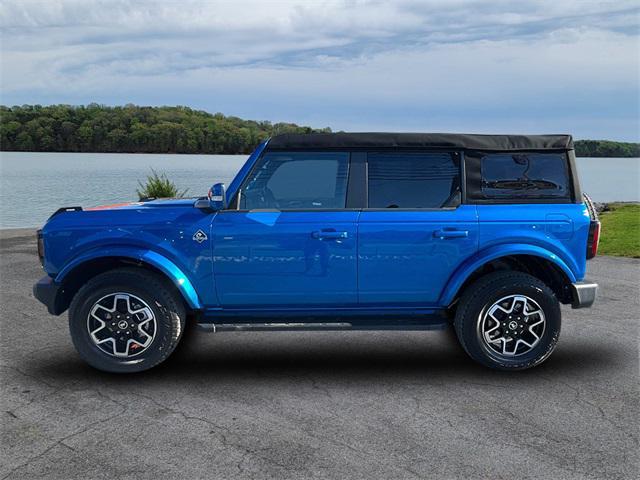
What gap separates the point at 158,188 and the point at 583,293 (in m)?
16.0

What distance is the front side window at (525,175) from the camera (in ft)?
18.5

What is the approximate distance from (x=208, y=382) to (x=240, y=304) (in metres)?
0.70

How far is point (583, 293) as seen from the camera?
18.4 ft

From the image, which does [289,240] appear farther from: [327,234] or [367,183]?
[367,183]

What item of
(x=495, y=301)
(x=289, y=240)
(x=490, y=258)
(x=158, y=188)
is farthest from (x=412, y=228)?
(x=158, y=188)

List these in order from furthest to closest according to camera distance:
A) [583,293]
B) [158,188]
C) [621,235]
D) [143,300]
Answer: [158,188] → [621,235] → [583,293] → [143,300]

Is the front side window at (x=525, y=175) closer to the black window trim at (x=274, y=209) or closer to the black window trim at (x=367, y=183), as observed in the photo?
the black window trim at (x=367, y=183)

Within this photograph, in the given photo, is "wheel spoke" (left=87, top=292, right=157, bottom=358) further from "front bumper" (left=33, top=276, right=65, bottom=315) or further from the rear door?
the rear door

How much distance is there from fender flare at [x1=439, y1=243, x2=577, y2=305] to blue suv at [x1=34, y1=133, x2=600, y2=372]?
11mm


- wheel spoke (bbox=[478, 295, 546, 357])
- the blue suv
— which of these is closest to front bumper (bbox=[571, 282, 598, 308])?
the blue suv

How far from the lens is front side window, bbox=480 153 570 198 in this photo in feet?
18.5

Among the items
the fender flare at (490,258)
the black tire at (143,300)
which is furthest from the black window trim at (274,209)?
the fender flare at (490,258)

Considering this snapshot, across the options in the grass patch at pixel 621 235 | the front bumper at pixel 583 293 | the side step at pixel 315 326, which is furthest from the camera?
the grass patch at pixel 621 235

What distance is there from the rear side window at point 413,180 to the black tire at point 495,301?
2.42 feet
